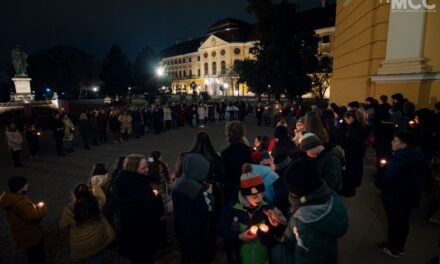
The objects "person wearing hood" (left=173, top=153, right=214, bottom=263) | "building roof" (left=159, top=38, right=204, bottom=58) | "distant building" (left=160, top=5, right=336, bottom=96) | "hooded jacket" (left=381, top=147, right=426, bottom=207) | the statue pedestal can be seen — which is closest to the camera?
"person wearing hood" (left=173, top=153, right=214, bottom=263)

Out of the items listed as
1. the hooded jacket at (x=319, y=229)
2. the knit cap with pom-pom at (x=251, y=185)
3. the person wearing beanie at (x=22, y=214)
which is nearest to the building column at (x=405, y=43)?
the knit cap with pom-pom at (x=251, y=185)

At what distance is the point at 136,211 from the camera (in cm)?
282

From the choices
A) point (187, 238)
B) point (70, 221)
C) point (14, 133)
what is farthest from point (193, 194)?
point (14, 133)

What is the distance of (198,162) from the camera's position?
9.03 feet

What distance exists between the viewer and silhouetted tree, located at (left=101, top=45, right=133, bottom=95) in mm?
56438

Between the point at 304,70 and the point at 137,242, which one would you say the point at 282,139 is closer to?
the point at 137,242

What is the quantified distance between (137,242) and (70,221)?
0.90m

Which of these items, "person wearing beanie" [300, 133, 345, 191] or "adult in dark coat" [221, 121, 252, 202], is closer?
"person wearing beanie" [300, 133, 345, 191]

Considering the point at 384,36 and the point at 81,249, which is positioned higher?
the point at 384,36

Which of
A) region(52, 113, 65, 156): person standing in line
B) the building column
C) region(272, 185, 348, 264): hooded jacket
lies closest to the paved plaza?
region(52, 113, 65, 156): person standing in line

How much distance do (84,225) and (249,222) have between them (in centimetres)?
206

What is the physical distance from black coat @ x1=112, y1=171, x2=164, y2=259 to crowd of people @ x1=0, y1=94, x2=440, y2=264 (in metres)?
0.01

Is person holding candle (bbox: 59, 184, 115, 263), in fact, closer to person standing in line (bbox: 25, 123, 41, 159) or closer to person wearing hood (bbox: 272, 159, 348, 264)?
person wearing hood (bbox: 272, 159, 348, 264)

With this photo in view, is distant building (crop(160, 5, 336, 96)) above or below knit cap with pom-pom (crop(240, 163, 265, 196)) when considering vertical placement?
above
